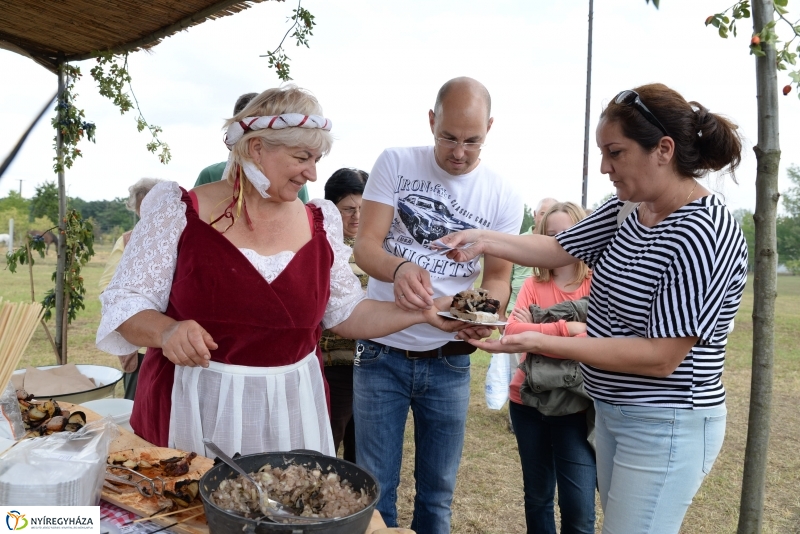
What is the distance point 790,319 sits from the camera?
14.5m

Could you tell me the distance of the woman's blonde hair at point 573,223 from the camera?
3555 mm

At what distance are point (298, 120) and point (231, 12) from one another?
2257 mm

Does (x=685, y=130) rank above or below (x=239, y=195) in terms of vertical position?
above

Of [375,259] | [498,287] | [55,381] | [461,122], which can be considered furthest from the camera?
[55,381]

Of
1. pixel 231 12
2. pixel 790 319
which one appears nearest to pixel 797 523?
pixel 231 12

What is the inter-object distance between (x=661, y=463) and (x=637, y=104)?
1148mm

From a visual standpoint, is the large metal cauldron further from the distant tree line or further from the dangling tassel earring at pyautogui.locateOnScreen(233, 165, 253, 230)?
the distant tree line

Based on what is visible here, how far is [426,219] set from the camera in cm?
274

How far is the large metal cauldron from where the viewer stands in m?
1.04

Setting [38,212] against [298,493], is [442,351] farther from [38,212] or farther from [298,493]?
[38,212]

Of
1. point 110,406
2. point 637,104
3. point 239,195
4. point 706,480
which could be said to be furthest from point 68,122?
point 706,480

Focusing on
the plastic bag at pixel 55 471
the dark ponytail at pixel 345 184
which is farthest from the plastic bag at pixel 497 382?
the plastic bag at pixel 55 471

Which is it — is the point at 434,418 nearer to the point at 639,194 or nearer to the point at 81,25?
the point at 639,194

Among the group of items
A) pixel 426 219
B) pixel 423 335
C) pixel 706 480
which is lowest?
pixel 706 480
